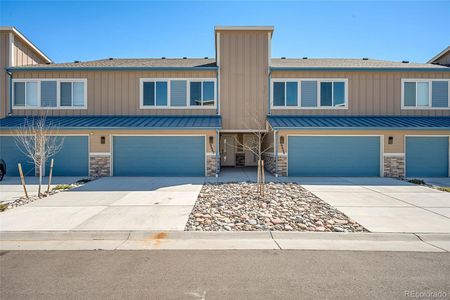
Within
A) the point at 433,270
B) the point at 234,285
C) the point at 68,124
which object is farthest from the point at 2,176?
the point at 433,270

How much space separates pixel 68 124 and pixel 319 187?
13495 millimetres

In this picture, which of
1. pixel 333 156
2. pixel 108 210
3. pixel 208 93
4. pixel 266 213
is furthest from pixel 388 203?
pixel 208 93

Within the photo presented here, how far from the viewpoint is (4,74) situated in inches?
590

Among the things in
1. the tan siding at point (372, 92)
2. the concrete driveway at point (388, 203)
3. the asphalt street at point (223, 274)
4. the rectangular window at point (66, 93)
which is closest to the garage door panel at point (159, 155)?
the rectangular window at point (66, 93)

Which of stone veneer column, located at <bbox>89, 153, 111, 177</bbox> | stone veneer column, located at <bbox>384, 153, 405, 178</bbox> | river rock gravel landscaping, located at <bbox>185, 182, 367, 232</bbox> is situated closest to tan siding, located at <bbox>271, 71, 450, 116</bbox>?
stone veneer column, located at <bbox>384, 153, 405, 178</bbox>

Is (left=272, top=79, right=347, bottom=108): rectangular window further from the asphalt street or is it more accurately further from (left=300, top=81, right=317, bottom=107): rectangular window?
the asphalt street

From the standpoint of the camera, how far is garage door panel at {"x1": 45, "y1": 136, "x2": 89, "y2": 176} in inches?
531

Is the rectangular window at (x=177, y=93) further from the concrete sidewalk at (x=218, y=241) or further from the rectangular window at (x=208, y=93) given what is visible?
the concrete sidewalk at (x=218, y=241)

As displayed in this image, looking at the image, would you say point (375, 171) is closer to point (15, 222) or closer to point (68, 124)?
point (15, 222)

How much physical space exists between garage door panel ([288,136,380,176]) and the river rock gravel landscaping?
4.14 metres

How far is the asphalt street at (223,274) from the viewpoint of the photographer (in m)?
3.32

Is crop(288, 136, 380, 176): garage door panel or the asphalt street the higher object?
crop(288, 136, 380, 176): garage door panel

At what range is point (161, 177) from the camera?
43.3 feet

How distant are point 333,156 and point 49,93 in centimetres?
1740
